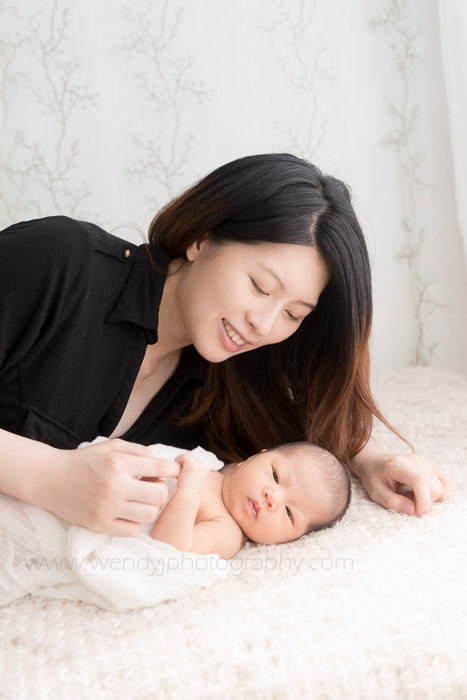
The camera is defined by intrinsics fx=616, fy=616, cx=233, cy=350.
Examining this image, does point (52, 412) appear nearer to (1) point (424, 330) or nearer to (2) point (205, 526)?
(2) point (205, 526)

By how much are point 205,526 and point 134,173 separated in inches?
64.9

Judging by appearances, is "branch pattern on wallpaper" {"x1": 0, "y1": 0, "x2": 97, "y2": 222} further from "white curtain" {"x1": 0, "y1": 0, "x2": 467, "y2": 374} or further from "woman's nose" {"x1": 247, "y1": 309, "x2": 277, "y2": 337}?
"woman's nose" {"x1": 247, "y1": 309, "x2": 277, "y2": 337}

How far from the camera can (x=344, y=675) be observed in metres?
0.84

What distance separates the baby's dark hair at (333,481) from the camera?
1259 millimetres

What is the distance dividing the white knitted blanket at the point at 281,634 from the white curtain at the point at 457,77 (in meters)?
1.57

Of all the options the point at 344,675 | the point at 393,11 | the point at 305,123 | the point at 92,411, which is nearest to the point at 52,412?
the point at 92,411

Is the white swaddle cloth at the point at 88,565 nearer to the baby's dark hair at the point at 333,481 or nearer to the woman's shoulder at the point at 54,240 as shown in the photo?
the baby's dark hair at the point at 333,481

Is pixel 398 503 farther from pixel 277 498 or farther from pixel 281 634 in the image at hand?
pixel 281 634

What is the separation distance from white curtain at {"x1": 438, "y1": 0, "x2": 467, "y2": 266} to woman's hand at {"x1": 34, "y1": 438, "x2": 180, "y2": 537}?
5.65 ft

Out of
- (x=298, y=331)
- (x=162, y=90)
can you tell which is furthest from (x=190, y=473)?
(x=162, y=90)

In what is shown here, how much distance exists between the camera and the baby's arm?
3.57ft

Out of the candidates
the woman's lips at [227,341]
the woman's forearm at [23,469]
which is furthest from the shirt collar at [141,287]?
the woman's forearm at [23,469]

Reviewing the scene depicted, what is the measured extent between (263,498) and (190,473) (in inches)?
7.4

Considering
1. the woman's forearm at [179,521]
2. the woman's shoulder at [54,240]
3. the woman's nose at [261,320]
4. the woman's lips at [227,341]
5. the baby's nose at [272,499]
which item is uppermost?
the woman's shoulder at [54,240]
